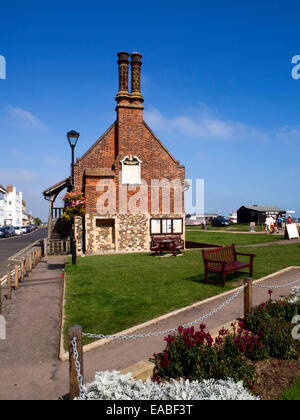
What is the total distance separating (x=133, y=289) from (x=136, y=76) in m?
17.4

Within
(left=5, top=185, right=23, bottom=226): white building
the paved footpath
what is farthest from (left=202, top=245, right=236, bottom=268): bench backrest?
(left=5, top=185, right=23, bottom=226): white building

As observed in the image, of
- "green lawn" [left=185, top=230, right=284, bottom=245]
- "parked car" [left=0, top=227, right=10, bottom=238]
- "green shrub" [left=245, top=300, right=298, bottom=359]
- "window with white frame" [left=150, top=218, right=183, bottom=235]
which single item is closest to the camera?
"green shrub" [left=245, top=300, right=298, bottom=359]

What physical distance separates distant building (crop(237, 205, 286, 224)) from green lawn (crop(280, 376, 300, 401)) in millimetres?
56862

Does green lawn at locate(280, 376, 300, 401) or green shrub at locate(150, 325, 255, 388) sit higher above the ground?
green shrub at locate(150, 325, 255, 388)

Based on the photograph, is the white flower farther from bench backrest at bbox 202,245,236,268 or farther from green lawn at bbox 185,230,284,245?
green lawn at bbox 185,230,284,245

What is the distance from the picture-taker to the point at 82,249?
70.0 ft

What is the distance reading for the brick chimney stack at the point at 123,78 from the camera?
21703mm

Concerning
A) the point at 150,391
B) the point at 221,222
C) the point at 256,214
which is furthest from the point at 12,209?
the point at 150,391

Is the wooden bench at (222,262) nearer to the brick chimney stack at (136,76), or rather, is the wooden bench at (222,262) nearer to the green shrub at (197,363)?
the green shrub at (197,363)

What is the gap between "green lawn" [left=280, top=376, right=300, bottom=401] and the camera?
4.11 m

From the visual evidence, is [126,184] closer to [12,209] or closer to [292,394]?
[292,394]

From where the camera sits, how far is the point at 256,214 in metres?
60.6
